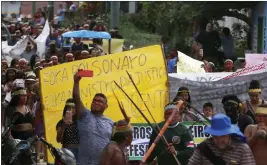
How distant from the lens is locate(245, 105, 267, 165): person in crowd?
31.6 feet

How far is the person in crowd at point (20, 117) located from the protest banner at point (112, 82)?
0.26 meters

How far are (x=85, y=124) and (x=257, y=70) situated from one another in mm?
3939

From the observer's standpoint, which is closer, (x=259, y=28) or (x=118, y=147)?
(x=118, y=147)

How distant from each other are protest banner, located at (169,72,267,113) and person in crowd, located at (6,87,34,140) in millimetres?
1993

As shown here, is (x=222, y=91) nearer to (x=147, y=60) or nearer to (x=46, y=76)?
(x=147, y=60)

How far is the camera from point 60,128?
12078mm

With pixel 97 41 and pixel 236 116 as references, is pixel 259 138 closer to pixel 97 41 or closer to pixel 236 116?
pixel 236 116

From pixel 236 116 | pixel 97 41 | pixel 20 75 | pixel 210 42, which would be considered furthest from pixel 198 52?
pixel 236 116

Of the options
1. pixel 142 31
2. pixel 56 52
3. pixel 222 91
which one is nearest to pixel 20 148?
pixel 222 91

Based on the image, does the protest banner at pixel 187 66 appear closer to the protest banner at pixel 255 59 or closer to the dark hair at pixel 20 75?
the protest banner at pixel 255 59

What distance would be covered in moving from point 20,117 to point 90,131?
2198mm

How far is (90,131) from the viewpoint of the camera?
10.9 m

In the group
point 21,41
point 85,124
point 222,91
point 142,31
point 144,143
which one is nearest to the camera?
point 85,124

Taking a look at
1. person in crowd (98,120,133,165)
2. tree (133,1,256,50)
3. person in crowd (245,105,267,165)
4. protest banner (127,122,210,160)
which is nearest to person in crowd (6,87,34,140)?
protest banner (127,122,210,160)
